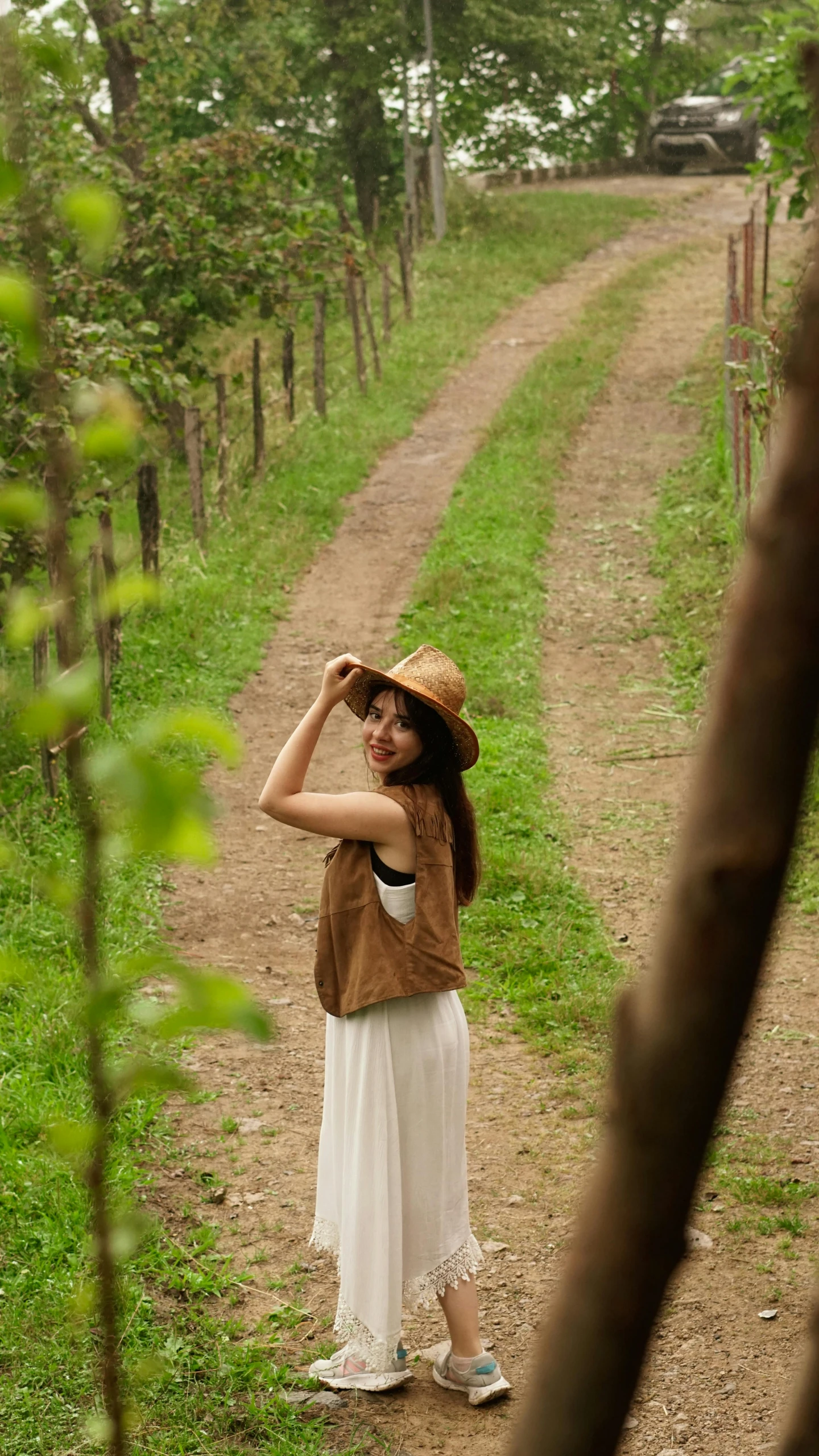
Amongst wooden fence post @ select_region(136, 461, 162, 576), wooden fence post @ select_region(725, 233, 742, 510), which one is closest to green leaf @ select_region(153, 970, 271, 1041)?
wooden fence post @ select_region(136, 461, 162, 576)

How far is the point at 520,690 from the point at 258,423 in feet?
15.9

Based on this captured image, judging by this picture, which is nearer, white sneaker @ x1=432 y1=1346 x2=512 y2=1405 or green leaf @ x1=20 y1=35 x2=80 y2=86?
green leaf @ x1=20 y1=35 x2=80 y2=86

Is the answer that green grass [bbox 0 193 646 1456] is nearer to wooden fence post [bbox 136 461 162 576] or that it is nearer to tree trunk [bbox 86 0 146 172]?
wooden fence post [bbox 136 461 162 576]

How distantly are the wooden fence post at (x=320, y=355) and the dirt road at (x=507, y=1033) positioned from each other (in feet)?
4.82

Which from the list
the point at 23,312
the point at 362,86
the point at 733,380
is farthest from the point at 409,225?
the point at 23,312

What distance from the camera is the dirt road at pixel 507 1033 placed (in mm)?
4055

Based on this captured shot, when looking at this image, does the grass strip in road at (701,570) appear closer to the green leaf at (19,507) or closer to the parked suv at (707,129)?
the green leaf at (19,507)

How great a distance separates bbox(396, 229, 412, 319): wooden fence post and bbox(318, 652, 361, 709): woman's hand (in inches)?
617

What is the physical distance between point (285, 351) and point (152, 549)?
5.22m

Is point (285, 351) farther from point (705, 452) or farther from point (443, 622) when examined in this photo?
point (443, 622)

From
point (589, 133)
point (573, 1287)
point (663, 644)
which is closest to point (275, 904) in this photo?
point (663, 644)

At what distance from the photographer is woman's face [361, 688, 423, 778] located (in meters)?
3.66

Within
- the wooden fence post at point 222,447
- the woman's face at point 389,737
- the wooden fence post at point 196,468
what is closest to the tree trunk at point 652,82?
the wooden fence post at point 222,447

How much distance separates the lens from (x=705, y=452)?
13688mm
